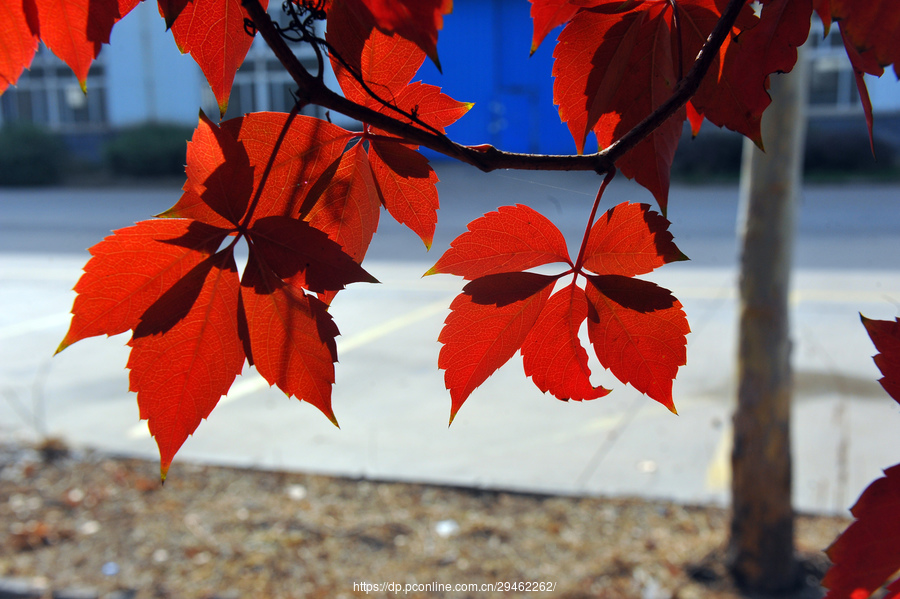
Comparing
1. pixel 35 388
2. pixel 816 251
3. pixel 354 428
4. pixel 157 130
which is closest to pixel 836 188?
pixel 816 251

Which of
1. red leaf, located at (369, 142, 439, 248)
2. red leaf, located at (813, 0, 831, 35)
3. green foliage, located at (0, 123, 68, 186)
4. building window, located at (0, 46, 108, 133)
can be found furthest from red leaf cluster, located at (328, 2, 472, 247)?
building window, located at (0, 46, 108, 133)

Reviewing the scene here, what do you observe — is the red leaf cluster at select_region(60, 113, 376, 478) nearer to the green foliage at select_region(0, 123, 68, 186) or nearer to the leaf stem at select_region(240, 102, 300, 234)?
the leaf stem at select_region(240, 102, 300, 234)

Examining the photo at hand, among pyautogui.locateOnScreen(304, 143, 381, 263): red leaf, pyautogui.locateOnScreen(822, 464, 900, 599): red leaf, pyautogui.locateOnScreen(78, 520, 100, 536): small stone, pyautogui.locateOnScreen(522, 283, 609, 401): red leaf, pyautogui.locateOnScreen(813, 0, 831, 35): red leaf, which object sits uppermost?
pyautogui.locateOnScreen(813, 0, 831, 35): red leaf

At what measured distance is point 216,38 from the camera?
1.58 ft

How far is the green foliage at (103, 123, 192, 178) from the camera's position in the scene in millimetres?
14422

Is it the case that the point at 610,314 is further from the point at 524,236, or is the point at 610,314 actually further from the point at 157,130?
the point at 157,130

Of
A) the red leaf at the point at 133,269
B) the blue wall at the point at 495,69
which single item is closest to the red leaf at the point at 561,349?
the red leaf at the point at 133,269

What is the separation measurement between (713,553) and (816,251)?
5.39 meters

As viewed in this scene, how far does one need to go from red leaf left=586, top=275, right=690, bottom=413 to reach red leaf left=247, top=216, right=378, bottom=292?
0.48 feet

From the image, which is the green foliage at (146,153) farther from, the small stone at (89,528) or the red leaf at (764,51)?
the red leaf at (764,51)

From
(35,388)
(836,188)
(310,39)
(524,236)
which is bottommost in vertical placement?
(35,388)

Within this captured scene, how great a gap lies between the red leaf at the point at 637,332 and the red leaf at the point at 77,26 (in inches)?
13.4

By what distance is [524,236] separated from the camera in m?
0.45

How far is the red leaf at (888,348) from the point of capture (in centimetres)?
40
